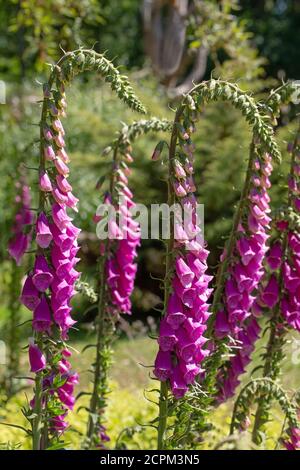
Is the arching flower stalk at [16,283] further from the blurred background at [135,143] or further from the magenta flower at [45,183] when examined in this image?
the magenta flower at [45,183]

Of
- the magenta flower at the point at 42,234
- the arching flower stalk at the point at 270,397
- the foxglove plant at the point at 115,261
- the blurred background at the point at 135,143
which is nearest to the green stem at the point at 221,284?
the arching flower stalk at the point at 270,397

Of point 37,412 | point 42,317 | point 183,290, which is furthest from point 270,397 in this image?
point 42,317

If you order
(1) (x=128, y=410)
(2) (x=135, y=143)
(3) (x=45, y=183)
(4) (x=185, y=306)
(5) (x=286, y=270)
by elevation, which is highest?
(2) (x=135, y=143)

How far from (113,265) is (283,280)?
0.72m

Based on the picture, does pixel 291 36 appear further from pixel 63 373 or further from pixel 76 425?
pixel 63 373

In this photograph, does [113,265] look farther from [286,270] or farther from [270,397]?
[270,397]

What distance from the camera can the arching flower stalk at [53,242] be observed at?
211 cm

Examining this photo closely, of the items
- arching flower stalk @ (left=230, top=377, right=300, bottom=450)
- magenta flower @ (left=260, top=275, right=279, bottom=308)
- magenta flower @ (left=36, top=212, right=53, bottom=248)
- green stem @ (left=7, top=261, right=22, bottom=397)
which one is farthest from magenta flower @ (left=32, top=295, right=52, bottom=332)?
green stem @ (left=7, top=261, right=22, bottom=397)

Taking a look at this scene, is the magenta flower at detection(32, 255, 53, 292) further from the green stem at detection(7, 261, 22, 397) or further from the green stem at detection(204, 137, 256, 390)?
the green stem at detection(7, 261, 22, 397)

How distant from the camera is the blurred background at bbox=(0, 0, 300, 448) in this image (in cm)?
504

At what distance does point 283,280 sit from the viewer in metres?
2.76

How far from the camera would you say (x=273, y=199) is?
7402 mm

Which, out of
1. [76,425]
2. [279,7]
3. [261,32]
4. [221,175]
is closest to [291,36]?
Result: [261,32]

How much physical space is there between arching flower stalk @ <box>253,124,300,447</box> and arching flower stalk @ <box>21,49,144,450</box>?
88cm
